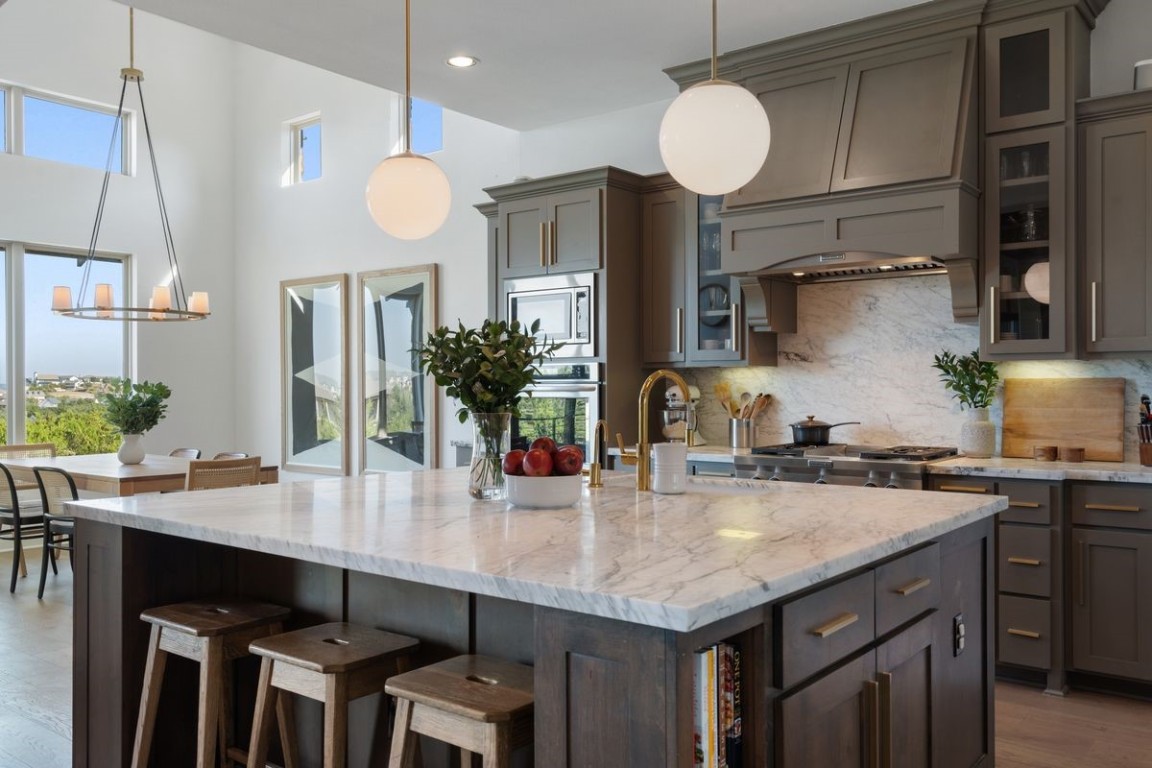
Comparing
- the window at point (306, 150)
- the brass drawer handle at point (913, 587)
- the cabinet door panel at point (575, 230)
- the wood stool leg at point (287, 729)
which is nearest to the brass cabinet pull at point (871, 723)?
the brass drawer handle at point (913, 587)

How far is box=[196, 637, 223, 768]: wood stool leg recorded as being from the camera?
7.36 feet

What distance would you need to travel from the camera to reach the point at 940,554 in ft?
7.61

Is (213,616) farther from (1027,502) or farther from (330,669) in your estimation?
(1027,502)

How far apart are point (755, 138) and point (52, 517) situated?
477 centimetres

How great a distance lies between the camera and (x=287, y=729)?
2.39 meters

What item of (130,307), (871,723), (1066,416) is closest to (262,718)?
(871,723)

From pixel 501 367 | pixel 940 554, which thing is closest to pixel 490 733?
pixel 501 367

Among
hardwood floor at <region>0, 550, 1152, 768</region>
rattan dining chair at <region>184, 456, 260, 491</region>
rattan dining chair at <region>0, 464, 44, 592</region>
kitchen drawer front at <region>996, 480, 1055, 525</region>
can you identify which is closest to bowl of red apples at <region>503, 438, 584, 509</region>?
hardwood floor at <region>0, 550, 1152, 768</region>

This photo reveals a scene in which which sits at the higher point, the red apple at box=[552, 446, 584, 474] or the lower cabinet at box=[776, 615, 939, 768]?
the red apple at box=[552, 446, 584, 474]

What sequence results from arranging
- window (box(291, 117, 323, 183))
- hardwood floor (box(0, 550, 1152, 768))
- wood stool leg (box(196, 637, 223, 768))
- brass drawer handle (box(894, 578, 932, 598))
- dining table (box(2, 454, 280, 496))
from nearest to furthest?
brass drawer handle (box(894, 578, 932, 598)) < wood stool leg (box(196, 637, 223, 768)) < hardwood floor (box(0, 550, 1152, 768)) < dining table (box(2, 454, 280, 496)) < window (box(291, 117, 323, 183))

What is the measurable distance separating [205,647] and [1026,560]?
3.07m

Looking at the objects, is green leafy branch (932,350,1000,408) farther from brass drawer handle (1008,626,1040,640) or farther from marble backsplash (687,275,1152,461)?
brass drawer handle (1008,626,1040,640)

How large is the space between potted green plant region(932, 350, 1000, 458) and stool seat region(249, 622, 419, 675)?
3.00 meters

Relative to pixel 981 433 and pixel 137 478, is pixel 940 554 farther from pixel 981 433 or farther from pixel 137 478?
pixel 137 478
